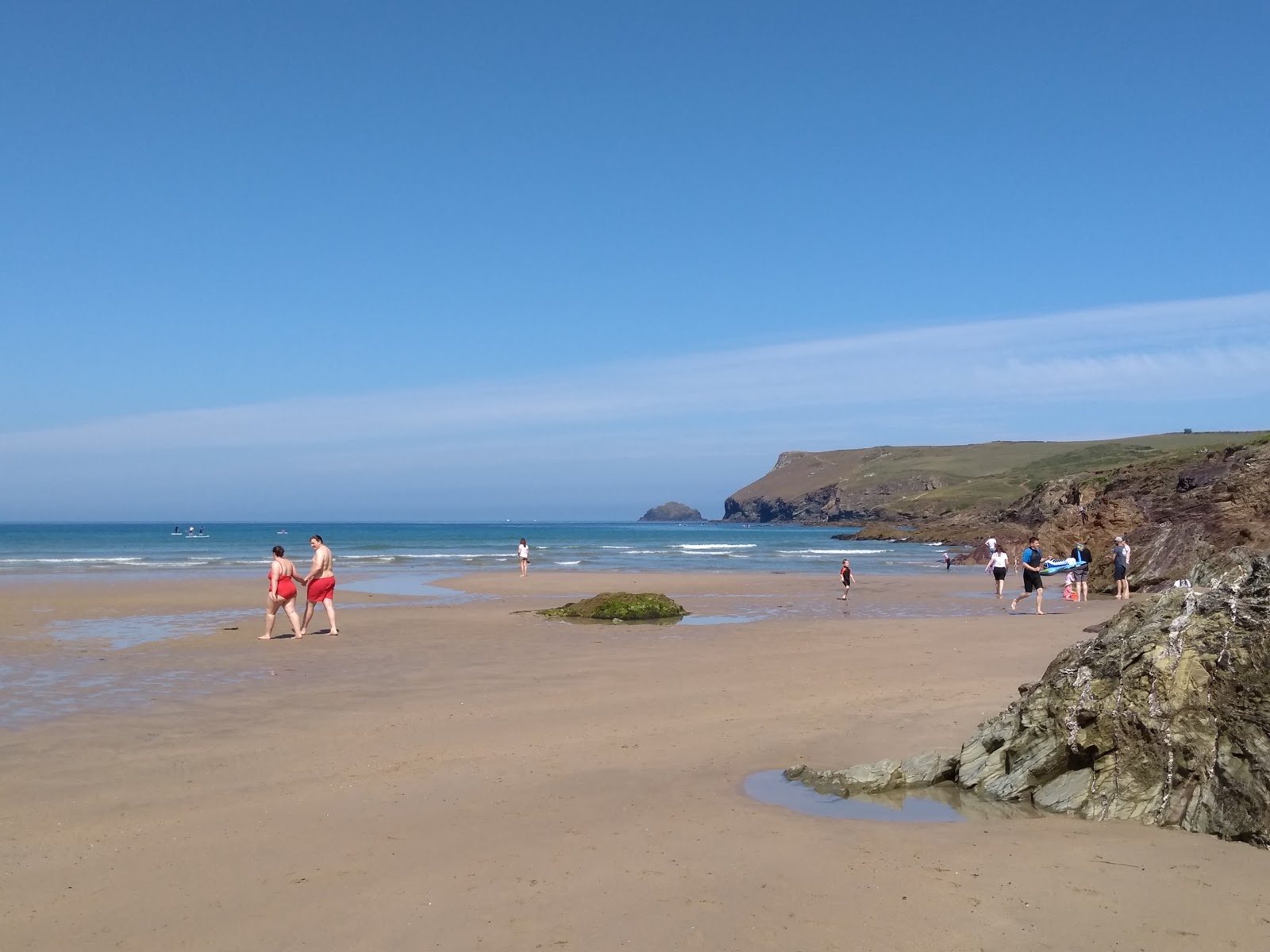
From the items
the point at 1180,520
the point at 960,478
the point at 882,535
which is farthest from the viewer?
the point at 960,478

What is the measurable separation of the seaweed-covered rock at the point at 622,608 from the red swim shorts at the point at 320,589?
4840mm

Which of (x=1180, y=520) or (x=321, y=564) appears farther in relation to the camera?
(x=1180, y=520)

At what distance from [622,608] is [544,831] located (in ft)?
45.4

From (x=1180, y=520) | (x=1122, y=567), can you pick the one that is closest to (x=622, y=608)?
(x=1122, y=567)

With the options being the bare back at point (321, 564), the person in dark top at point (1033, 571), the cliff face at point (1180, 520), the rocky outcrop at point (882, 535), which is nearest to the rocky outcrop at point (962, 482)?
the rocky outcrop at point (882, 535)

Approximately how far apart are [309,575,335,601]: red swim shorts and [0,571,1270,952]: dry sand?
365 cm

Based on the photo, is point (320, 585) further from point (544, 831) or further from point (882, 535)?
point (882, 535)

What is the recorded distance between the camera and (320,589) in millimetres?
17766

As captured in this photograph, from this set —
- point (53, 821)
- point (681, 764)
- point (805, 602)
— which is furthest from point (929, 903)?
point (805, 602)

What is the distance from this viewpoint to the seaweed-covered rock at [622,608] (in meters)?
20.2

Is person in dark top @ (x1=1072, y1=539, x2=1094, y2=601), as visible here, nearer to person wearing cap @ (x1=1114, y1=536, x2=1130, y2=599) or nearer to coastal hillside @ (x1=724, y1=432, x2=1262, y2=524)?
person wearing cap @ (x1=1114, y1=536, x2=1130, y2=599)

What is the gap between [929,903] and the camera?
202 inches

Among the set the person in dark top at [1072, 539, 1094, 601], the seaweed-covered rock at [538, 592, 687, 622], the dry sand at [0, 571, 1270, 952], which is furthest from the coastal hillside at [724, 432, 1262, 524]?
the dry sand at [0, 571, 1270, 952]

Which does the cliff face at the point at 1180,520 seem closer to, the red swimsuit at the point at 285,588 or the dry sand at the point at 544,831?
the dry sand at the point at 544,831
